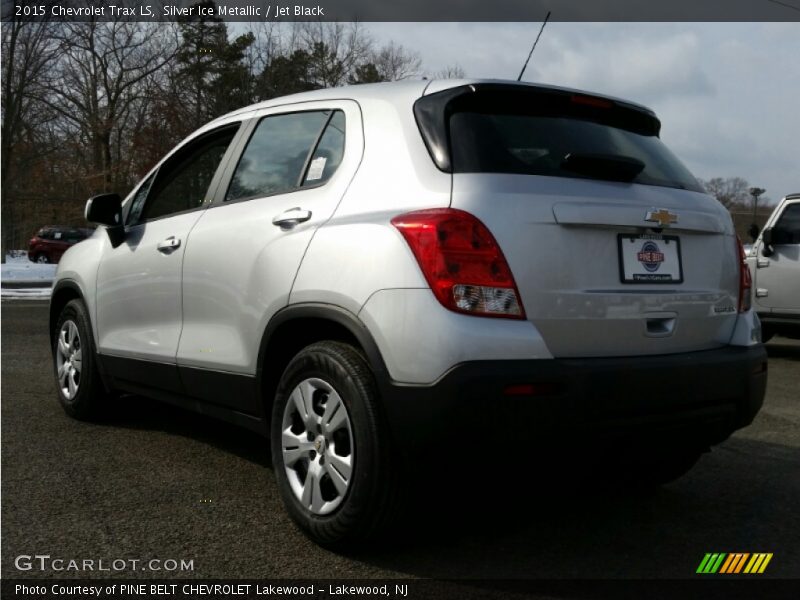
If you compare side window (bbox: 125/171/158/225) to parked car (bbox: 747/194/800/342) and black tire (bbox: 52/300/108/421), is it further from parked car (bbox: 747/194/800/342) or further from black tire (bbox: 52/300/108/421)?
parked car (bbox: 747/194/800/342)

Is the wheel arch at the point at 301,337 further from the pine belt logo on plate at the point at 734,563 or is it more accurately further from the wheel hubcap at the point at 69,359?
the wheel hubcap at the point at 69,359

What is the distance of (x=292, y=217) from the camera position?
11.5 feet

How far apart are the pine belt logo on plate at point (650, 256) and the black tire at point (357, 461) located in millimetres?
1088

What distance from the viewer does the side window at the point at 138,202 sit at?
4.92 m

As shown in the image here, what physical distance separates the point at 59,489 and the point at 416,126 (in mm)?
2289

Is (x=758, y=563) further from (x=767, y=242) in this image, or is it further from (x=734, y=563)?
(x=767, y=242)

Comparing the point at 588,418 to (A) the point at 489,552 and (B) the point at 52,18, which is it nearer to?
(A) the point at 489,552

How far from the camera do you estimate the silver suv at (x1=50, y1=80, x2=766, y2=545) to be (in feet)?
9.31

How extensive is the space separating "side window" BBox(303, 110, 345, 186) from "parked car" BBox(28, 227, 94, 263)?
36.5 m

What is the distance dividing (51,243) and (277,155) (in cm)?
3712

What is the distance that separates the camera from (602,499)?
3.91 metres

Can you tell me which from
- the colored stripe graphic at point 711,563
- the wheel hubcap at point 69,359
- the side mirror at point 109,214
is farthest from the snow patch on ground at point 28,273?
the colored stripe graphic at point 711,563

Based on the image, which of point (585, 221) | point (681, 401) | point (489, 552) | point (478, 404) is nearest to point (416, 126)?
point (585, 221)

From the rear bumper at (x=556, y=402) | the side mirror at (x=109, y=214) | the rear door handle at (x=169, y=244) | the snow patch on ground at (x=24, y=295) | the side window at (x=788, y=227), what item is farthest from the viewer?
the snow patch on ground at (x=24, y=295)
